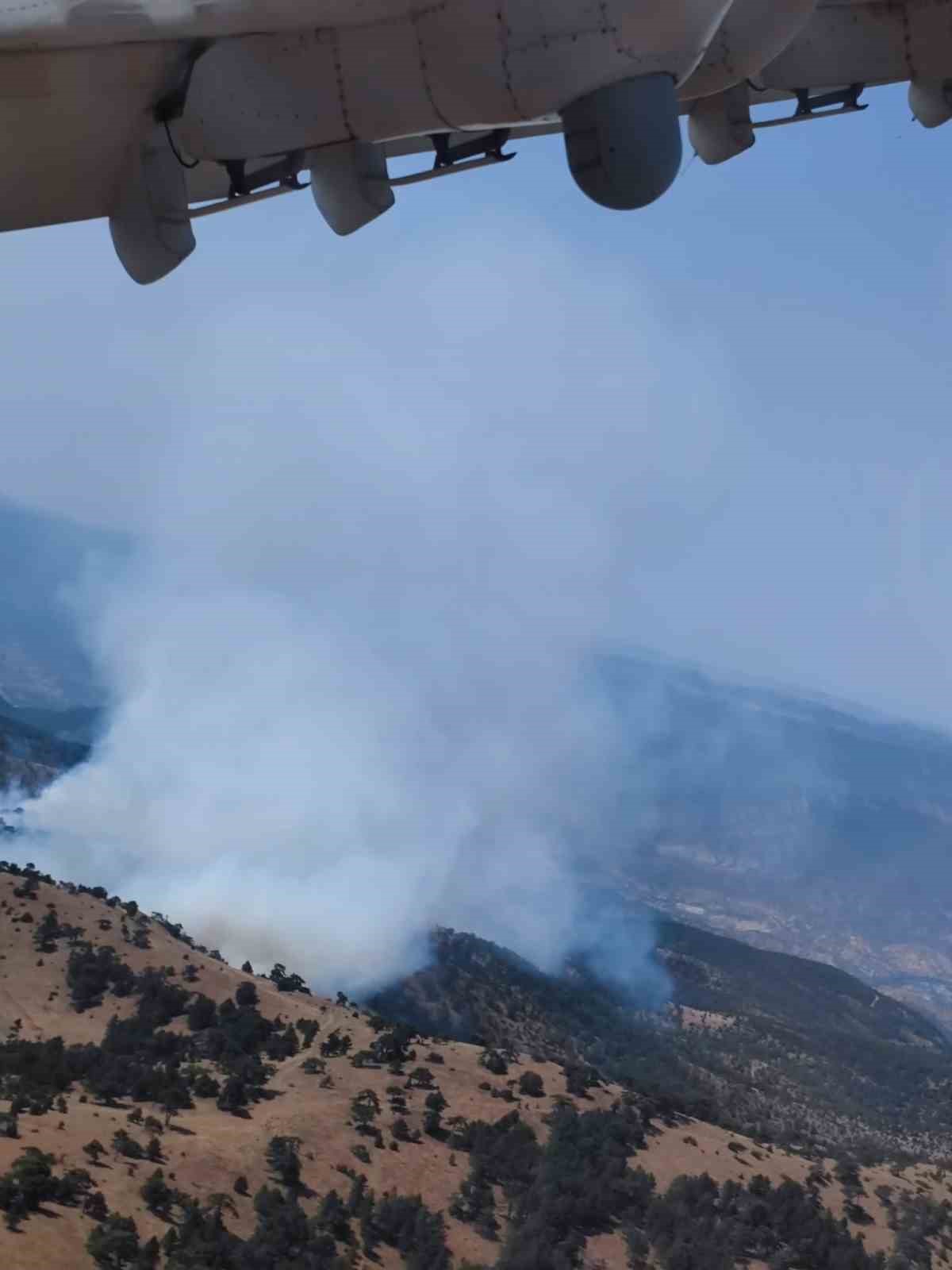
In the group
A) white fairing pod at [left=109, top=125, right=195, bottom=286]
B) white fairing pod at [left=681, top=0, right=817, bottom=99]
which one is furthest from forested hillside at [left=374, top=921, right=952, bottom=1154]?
white fairing pod at [left=681, top=0, right=817, bottom=99]

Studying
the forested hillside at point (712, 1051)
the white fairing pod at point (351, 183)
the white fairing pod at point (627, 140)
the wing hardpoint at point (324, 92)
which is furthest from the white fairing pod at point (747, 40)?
the forested hillside at point (712, 1051)

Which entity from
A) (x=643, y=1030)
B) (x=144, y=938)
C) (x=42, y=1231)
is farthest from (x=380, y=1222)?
(x=643, y=1030)

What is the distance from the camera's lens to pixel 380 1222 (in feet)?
161

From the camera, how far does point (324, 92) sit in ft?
41.3

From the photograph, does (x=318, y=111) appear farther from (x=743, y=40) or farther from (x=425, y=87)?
(x=743, y=40)

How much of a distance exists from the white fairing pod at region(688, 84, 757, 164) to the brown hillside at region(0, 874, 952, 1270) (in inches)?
1395

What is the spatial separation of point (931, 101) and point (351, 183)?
8230mm

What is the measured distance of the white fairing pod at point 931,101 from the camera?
1711 centimetres

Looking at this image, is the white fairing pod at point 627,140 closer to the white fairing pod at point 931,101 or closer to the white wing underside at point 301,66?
the white wing underside at point 301,66

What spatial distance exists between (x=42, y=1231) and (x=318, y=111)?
3748cm

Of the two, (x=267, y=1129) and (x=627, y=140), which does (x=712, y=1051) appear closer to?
(x=267, y=1129)

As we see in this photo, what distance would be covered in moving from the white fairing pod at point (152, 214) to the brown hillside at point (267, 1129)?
33.3 meters

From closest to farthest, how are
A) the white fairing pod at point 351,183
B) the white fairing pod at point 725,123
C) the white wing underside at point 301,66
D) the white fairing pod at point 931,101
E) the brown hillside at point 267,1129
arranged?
the white wing underside at point 301,66
the white fairing pod at point 351,183
the white fairing pod at point 725,123
the white fairing pod at point 931,101
the brown hillside at point 267,1129

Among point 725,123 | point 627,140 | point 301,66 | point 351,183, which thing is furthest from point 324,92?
point 725,123
